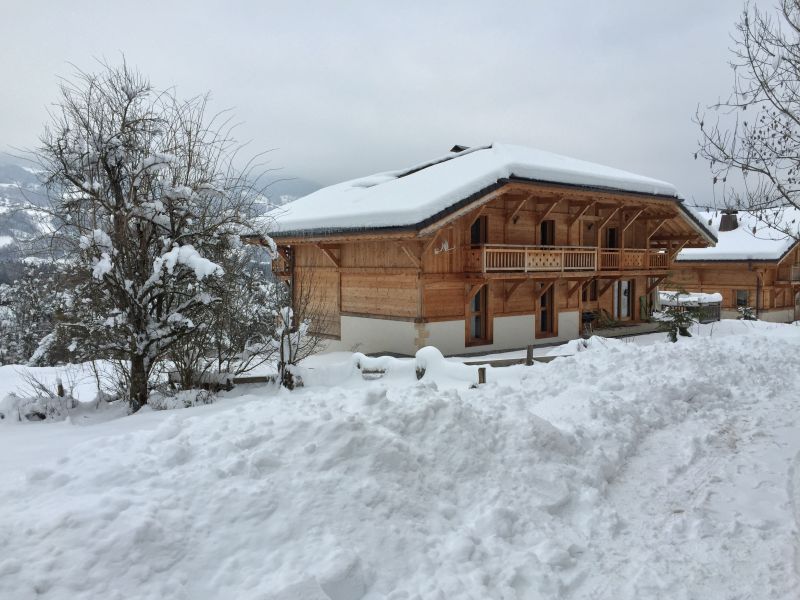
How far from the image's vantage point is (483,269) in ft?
55.8

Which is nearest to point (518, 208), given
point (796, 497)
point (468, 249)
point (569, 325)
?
point (468, 249)

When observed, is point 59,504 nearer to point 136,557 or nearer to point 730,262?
point 136,557

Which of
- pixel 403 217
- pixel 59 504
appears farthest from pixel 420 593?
pixel 403 217

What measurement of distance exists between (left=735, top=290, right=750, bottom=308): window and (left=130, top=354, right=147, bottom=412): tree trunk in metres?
35.9

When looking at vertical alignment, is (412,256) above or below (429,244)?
below

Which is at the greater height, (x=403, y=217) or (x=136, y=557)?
(x=403, y=217)

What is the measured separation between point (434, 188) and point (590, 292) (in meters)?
9.86

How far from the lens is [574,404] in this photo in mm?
8594

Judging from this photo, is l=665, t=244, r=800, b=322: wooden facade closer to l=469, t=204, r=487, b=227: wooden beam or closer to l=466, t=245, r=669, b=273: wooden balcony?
l=466, t=245, r=669, b=273: wooden balcony

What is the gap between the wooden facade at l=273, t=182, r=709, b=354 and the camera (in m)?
17.1

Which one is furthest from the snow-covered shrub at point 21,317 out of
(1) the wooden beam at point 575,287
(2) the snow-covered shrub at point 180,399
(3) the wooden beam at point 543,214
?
(1) the wooden beam at point 575,287

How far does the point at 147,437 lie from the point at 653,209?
23209 millimetres

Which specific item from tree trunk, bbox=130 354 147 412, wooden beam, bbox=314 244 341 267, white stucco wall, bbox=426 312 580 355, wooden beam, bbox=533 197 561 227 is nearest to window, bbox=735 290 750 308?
white stucco wall, bbox=426 312 580 355

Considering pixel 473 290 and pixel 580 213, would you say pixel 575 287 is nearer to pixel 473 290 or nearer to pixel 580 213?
pixel 580 213
